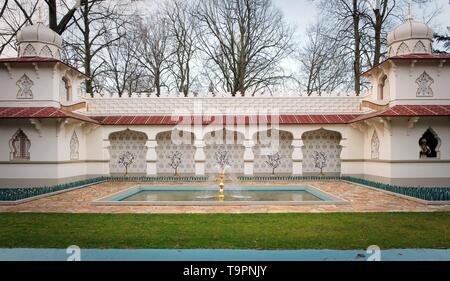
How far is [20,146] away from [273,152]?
11945 millimetres

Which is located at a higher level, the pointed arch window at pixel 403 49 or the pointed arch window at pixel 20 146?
the pointed arch window at pixel 403 49

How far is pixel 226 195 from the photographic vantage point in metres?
12.9

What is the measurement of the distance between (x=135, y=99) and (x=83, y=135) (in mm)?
3184

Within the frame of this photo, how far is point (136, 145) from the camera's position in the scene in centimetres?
1930

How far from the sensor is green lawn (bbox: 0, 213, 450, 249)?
6.13 metres

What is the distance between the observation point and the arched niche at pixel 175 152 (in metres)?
19.2

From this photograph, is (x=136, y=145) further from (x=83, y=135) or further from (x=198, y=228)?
(x=198, y=228)

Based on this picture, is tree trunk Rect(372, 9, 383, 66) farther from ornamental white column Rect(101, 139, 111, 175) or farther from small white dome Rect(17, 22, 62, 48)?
small white dome Rect(17, 22, 62, 48)

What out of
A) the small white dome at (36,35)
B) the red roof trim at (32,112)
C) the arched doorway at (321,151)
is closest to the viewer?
the red roof trim at (32,112)

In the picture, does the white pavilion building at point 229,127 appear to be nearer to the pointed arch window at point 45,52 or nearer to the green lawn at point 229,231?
the pointed arch window at point 45,52

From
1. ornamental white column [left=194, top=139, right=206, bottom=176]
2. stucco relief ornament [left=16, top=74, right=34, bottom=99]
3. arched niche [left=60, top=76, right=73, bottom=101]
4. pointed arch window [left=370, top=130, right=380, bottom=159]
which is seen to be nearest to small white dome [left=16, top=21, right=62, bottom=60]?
stucco relief ornament [left=16, top=74, right=34, bottom=99]

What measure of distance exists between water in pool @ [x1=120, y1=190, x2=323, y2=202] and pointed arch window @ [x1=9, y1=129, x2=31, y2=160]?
5.36 meters

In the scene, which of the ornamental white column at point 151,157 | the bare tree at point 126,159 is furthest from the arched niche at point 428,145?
the bare tree at point 126,159

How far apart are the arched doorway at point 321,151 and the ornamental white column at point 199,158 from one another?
5.33 m
